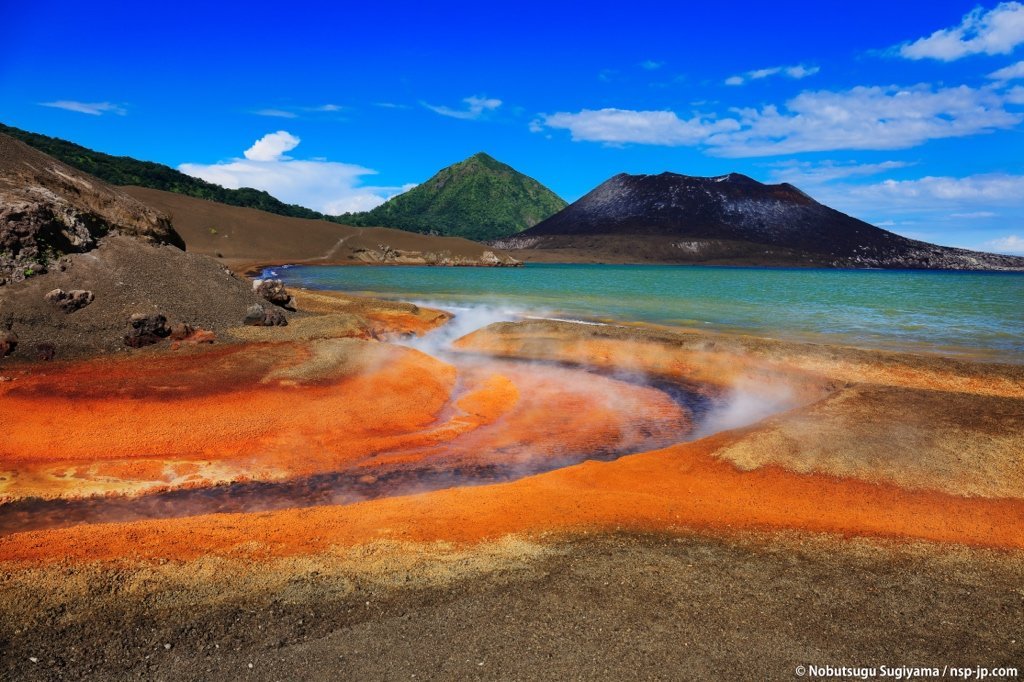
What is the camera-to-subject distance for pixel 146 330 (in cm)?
1659

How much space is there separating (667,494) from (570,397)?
684 centimetres

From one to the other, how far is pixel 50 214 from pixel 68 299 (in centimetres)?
415

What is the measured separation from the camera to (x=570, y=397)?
1559 centimetres

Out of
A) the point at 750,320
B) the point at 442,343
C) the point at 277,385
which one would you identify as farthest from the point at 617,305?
the point at 277,385

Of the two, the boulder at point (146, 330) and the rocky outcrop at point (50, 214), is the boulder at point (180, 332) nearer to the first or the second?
the boulder at point (146, 330)

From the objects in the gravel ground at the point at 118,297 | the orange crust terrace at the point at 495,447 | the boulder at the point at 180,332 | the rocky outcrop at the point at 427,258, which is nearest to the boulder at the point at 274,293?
the gravel ground at the point at 118,297

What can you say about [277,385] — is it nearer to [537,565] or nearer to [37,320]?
[37,320]

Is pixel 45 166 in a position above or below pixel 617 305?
above

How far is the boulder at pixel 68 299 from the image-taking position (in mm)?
16641

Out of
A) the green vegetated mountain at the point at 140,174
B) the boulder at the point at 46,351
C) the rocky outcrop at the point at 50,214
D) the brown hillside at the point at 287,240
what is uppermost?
the green vegetated mountain at the point at 140,174

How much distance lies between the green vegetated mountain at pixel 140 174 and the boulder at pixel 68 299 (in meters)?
101

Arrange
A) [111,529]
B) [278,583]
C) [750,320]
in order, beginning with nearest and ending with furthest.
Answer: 1. [278,583]
2. [111,529]
3. [750,320]

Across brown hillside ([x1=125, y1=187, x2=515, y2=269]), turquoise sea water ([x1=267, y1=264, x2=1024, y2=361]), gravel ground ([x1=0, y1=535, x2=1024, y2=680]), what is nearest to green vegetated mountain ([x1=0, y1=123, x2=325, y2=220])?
brown hillside ([x1=125, y1=187, x2=515, y2=269])

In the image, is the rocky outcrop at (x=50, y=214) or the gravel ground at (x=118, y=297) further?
the rocky outcrop at (x=50, y=214)
